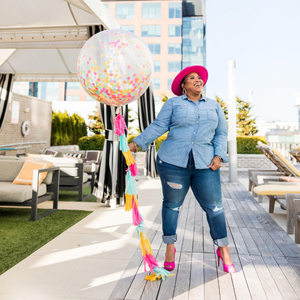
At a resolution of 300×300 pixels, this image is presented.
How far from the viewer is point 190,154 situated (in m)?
2.06

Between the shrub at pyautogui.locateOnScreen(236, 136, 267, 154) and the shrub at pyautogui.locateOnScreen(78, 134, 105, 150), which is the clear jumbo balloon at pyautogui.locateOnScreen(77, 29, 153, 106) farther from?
the shrub at pyautogui.locateOnScreen(78, 134, 105, 150)

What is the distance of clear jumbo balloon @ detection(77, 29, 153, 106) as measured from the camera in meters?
1.89

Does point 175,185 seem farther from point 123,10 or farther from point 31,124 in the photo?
point 123,10

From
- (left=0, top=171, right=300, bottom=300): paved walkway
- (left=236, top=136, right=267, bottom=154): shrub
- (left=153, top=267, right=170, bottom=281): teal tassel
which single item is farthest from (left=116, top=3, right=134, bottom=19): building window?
(left=153, top=267, right=170, bottom=281): teal tassel

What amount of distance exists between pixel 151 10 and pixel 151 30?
2.05 m

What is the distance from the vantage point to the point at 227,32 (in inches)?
1344

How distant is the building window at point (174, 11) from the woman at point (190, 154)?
29177 millimetres

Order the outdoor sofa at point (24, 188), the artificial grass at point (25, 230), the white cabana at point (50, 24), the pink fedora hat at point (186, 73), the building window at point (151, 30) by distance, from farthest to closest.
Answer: the building window at point (151, 30)
the white cabana at point (50, 24)
the outdoor sofa at point (24, 188)
the artificial grass at point (25, 230)
the pink fedora hat at point (186, 73)

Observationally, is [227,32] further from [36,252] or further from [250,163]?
[36,252]

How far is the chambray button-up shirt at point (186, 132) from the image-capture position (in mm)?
2045

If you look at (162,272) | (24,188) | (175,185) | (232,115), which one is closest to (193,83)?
(175,185)

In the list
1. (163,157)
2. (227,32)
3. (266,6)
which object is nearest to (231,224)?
(163,157)

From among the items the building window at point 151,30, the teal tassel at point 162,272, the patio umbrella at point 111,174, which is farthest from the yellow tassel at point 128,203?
the building window at point 151,30

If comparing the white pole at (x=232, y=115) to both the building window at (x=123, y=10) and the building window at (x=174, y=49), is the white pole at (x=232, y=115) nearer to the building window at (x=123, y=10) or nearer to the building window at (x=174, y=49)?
the building window at (x=174, y=49)
